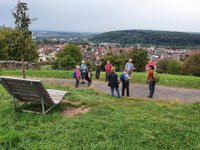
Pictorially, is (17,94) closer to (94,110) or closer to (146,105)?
(94,110)

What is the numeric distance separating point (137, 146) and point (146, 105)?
A: 3423mm

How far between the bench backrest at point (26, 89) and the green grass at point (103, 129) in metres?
0.42

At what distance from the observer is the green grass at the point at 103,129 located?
16.6 feet

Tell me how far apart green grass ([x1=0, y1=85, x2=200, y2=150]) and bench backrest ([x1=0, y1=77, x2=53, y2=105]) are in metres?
0.42

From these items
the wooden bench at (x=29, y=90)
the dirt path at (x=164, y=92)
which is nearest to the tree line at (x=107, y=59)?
the dirt path at (x=164, y=92)

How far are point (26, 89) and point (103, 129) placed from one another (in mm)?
2162

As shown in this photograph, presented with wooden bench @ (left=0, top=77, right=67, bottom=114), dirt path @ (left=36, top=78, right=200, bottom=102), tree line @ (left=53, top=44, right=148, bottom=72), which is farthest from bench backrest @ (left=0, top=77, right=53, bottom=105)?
tree line @ (left=53, top=44, right=148, bottom=72)

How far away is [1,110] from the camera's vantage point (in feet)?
23.7

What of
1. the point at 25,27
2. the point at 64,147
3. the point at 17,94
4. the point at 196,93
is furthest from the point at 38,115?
the point at 196,93

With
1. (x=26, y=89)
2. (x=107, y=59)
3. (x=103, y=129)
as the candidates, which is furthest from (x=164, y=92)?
(x=107, y=59)

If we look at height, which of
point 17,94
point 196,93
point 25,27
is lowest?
point 196,93

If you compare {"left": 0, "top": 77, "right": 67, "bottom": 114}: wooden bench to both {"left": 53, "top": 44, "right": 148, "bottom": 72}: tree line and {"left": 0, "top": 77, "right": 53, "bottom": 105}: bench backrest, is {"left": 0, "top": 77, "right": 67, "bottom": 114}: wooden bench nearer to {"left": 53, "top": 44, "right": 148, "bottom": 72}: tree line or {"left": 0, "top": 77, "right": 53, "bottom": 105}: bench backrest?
{"left": 0, "top": 77, "right": 53, "bottom": 105}: bench backrest

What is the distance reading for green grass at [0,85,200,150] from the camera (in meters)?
5.06

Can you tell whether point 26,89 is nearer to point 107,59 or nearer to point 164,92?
point 164,92
